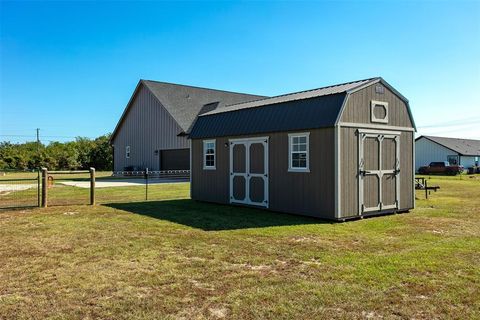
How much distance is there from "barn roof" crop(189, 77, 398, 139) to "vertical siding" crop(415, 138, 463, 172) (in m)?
44.1

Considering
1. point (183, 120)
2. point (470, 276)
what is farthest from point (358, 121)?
point (183, 120)

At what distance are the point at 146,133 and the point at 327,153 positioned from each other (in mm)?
24447

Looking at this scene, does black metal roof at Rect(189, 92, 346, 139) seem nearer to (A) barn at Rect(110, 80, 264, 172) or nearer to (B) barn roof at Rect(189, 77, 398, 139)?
(B) barn roof at Rect(189, 77, 398, 139)

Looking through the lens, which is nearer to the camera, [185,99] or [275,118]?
[275,118]

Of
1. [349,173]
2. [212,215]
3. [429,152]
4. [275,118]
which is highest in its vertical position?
[429,152]

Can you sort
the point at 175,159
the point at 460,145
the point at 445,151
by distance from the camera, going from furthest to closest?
1. the point at 460,145
2. the point at 445,151
3. the point at 175,159

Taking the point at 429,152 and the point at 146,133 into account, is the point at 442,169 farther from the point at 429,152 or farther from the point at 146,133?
the point at 146,133

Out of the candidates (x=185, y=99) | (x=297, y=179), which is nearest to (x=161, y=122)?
(x=185, y=99)

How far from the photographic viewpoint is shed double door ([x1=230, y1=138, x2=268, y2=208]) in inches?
476

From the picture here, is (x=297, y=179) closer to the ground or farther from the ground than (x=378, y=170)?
closer to the ground

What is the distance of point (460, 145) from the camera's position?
182 ft

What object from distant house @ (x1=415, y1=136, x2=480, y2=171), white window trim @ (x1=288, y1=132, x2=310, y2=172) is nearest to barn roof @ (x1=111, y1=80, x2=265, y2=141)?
white window trim @ (x1=288, y1=132, x2=310, y2=172)

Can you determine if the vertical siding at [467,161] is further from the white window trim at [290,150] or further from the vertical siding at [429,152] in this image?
the white window trim at [290,150]

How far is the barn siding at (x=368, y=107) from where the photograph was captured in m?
10.3
